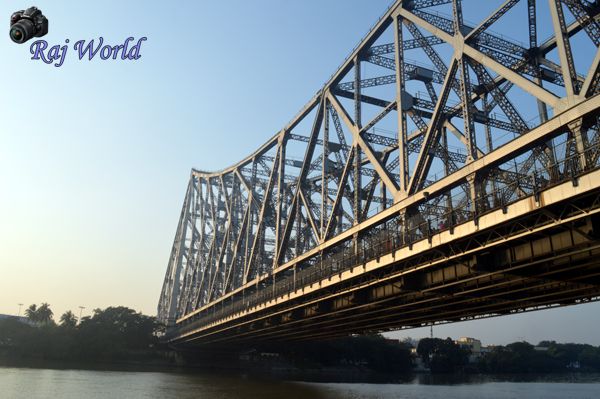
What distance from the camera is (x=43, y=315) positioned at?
164625 millimetres

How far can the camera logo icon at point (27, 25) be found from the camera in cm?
644

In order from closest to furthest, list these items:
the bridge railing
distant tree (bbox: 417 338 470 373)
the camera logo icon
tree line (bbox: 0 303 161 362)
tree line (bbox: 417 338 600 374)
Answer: the camera logo icon < the bridge railing < tree line (bbox: 0 303 161 362) < distant tree (bbox: 417 338 470 373) < tree line (bbox: 417 338 600 374)

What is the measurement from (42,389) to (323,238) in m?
32.9

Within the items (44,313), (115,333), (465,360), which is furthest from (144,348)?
(465,360)

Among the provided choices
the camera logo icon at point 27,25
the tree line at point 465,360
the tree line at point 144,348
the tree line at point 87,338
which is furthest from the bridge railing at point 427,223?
the tree line at point 465,360

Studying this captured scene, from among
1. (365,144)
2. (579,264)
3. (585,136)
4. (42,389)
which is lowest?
(42,389)

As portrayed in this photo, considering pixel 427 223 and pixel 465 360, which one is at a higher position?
pixel 427 223

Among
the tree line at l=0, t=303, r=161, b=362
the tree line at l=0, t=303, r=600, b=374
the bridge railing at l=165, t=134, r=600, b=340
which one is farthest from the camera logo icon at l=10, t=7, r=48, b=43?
the tree line at l=0, t=303, r=161, b=362

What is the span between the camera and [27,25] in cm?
652

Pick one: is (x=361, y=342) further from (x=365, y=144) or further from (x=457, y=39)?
(x=457, y=39)

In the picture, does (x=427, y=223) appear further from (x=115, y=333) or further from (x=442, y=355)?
(x=442, y=355)

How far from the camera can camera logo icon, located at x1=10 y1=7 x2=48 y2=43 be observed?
253 inches

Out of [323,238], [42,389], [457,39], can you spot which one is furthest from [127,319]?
[457,39]

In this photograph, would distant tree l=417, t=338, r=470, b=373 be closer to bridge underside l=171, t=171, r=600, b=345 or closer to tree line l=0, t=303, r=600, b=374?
tree line l=0, t=303, r=600, b=374
